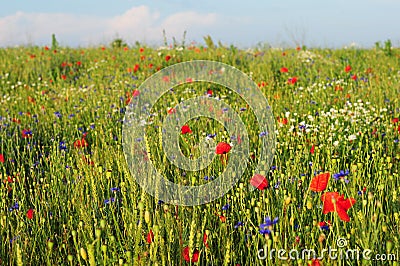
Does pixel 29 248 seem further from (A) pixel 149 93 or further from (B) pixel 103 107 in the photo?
(A) pixel 149 93

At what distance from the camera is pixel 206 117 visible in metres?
4.30

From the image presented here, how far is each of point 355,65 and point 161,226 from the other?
6368 mm

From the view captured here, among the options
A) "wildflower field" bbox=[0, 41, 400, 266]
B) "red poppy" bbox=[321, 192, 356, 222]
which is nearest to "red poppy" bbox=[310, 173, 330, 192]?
"wildflower field" bbox=[0, 41, 400, 266]

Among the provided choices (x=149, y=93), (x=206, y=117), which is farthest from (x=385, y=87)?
(x=149, y=93)

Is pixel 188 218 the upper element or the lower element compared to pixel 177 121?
lower

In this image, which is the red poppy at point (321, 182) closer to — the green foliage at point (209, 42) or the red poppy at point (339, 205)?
the red poppy at point (339, 205)

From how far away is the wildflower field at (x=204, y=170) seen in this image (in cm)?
206

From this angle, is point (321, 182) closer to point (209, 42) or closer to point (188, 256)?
point (188, 256)

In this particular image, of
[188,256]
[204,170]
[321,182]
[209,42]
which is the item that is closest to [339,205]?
[321,182]

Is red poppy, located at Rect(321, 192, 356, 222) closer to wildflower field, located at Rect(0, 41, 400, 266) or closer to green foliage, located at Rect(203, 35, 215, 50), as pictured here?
wildflower field, located at Rect(0, 41, 400, 266)

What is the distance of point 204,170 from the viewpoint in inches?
121

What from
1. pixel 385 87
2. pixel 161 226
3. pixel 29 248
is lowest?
pixel 29 248

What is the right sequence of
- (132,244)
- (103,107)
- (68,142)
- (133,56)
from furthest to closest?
(133,56), (103,107), (68,142), (132,244)

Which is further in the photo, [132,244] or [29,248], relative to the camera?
[29,248]
